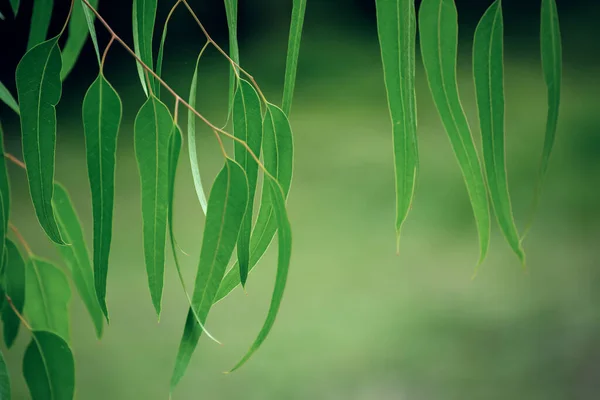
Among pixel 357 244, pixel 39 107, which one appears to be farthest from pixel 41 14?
pixel 357 244

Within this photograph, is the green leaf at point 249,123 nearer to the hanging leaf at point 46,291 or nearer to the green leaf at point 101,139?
the green leaf at point 101,139

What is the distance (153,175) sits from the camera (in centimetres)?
33

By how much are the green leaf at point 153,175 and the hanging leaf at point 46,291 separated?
0.62 ft

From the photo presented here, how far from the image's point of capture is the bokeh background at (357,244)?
1.43 m

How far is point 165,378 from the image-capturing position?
142 cm

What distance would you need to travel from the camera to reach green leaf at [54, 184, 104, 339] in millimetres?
479

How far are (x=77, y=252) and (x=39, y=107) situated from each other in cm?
18

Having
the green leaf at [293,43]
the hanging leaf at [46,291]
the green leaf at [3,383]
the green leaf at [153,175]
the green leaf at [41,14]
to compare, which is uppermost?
the green leaf at [41,14]

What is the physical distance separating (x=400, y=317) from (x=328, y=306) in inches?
6.4

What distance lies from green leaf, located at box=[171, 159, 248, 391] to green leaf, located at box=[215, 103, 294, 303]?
0.10ft

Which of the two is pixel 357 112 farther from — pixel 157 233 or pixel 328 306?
pixel 157 233

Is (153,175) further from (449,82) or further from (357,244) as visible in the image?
(357,244)

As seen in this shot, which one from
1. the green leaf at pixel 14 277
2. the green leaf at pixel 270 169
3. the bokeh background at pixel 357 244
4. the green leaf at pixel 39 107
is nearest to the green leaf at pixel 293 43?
A: the green leaf at pixel 270 169

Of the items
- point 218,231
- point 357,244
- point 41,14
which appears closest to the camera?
point 218,231
